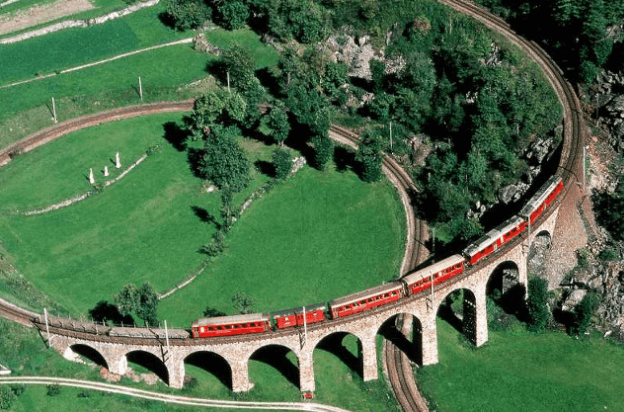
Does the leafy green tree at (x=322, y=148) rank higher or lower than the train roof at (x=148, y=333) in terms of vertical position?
higher

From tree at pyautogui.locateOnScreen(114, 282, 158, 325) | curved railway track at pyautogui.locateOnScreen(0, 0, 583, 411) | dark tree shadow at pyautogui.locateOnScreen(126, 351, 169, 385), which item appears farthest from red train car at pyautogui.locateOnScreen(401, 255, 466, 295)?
dark tree shadow at pyautogui.locateOnScreen(126, 351, 169, 385)

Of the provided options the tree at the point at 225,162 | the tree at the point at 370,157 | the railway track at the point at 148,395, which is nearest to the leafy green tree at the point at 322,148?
the tree at the point at 370,157

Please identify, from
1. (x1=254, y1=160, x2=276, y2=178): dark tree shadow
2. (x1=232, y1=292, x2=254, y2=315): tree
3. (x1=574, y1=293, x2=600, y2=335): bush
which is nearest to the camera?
(x1=232, y1=292, x2=254, y2=315): tree

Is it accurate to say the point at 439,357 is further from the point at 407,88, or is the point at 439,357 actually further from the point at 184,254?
the point at 407,88

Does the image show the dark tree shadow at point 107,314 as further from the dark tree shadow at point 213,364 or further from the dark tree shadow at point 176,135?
the dark tree shadow at point 176,135

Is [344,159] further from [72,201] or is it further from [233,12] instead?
[72,201]

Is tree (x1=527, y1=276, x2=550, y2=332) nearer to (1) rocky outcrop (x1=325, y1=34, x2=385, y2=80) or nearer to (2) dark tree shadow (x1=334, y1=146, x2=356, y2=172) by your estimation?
(2) dark tree shadow (x1=334, y1=146, x2=356, y2=172)

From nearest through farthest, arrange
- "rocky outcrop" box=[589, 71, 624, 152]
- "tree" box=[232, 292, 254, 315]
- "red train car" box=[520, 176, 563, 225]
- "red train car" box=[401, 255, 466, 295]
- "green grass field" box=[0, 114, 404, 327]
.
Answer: "red train car" box=[401, 255, 466, 295] < "tree" box=[232, 292, 254, 315] < "red train car" box=[520, 176, 563, 225] < "green grass field" box=[0, 114, 404, 327] < "rocky outcrop" box=[589, 71, 624, 152]
